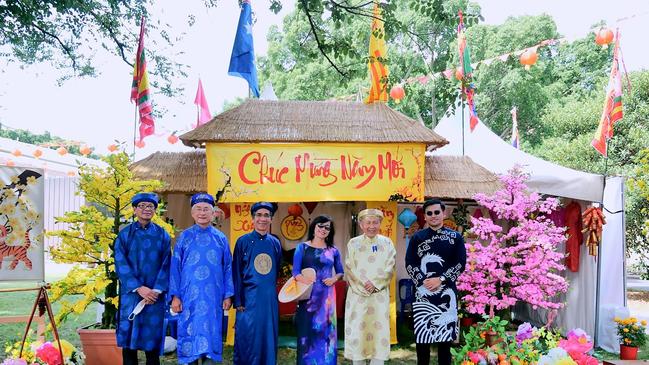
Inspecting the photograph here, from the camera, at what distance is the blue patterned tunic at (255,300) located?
3902mm

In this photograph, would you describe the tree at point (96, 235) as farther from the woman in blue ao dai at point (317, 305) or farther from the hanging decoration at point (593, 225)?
the hanging decoration at point (593, 225)

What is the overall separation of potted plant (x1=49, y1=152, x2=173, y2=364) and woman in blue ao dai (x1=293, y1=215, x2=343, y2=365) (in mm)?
1136

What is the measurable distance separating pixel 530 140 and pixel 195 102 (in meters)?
12.7

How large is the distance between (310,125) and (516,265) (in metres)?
2.49

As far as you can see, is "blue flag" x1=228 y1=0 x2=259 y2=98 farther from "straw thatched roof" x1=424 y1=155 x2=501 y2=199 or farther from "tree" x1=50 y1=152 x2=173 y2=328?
"tree" x1=50 y1=152 x2=173 y2=328

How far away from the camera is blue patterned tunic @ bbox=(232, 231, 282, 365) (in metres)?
3.90

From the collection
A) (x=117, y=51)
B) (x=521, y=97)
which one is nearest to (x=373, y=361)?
(x=117, y=51)

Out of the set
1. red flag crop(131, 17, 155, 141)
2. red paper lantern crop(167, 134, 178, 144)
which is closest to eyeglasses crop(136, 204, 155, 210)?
red flag crop(131, 17, 155, 141)

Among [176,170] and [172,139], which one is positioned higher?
[172,139]

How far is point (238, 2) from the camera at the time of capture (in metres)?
6.04

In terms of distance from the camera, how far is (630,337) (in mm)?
5355

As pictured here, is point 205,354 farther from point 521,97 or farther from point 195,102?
point 521,97

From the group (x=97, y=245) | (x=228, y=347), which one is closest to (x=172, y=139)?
(x=228, y=347)

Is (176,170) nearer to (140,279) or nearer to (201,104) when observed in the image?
(140,279)
